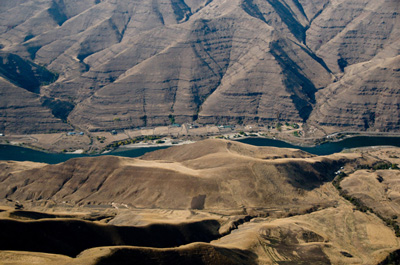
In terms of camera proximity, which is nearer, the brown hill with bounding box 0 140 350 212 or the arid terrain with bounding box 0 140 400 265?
the arid terrain with bounding box 0 140 400 265

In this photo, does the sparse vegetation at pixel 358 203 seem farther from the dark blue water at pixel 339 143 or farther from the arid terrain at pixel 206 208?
the dark blue water at pixel 339 143

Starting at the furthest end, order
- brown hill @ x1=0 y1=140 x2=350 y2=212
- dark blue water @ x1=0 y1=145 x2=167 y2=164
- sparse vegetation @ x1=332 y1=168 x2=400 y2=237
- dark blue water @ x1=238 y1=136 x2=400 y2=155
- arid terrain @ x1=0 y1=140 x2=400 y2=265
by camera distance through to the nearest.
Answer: dark blue water @ x1=238 y1=136 x2=400 y2=155, dark blue water @ x1=0 y1=145 x2=167 y2=164, brown hill @ x1=0 y1=140 x2=350 y2=212, sparse vegetation @ x1=332 y1=168 x2=400 y2=237, arid terrain @ x1=0 y1=140 x2=400 y2=265

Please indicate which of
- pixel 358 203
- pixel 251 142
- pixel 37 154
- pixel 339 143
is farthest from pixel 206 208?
pixel 339 143

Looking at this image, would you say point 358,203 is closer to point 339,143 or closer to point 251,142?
point 339,143

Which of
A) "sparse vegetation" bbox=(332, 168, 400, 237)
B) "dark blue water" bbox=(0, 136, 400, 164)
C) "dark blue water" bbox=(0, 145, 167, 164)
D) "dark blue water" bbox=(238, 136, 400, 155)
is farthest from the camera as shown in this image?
Result: "dark blue water" bbox=(238, 136, 400, 155)

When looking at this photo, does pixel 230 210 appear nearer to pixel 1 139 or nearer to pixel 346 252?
pixel 346 252

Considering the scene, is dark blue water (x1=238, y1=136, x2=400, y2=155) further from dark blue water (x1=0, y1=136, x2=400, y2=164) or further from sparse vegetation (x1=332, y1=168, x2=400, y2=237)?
sparse vegetation (x1=332, y1=168, x2=400, y2=237)

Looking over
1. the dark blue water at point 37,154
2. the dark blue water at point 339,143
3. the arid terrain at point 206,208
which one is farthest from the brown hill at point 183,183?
the dark blue water at point 339,143

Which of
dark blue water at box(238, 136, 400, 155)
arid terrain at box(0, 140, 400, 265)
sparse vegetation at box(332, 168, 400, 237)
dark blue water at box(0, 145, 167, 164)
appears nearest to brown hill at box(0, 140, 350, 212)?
arid terrain at box(0, 140, 400, 265)
